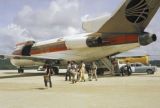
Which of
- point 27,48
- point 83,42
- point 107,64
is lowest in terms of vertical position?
point 107,64

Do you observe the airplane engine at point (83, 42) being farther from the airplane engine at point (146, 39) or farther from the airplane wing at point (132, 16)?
the airplane engine at point (146, 39)

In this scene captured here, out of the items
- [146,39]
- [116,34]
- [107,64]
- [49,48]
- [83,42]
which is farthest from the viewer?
[49,48]

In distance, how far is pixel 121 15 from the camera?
34.8 metres

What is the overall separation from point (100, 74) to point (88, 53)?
3696 mm

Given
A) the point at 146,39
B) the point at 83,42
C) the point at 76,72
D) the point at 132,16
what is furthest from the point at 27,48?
the point at 76,72

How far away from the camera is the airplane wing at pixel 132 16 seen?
34719 millimetres

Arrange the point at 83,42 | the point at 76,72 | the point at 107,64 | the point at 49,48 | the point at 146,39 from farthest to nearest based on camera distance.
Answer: the point at 49,48
the point at 107,64
the point at 83,42
the point at 146,39
the point at 76,72

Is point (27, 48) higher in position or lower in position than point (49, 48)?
higher

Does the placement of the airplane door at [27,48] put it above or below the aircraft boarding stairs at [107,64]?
above

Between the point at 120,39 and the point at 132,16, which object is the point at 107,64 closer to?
the point at 120,39

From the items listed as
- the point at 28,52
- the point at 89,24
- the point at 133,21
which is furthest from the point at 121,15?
the point at 28,52

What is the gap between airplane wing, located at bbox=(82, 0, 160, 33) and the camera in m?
34.7

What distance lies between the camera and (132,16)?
3500cm

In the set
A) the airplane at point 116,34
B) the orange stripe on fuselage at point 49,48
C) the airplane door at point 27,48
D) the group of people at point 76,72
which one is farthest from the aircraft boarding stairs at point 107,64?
the airplane door at point 27,48
